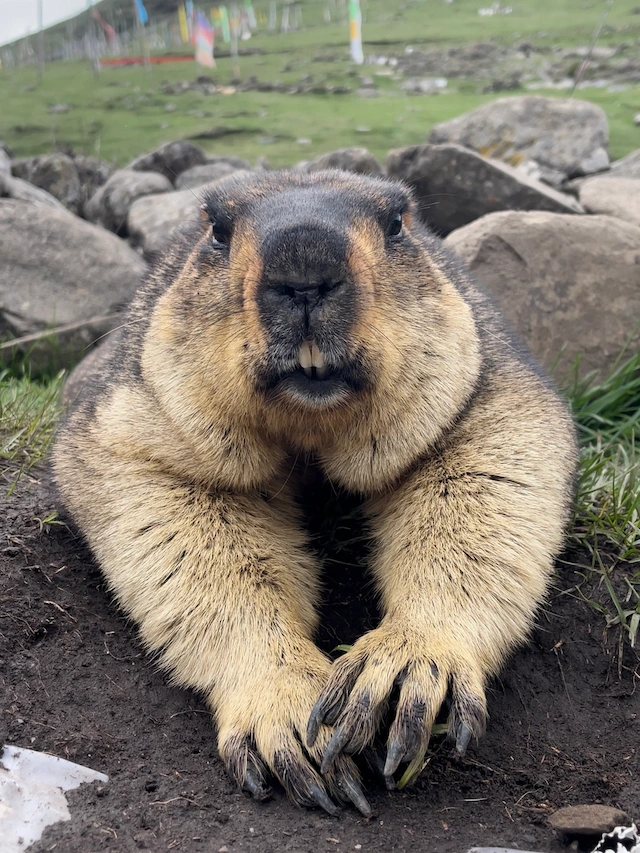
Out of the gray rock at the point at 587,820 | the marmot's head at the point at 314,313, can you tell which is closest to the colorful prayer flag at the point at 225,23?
the marmot's head at the point at 314,313

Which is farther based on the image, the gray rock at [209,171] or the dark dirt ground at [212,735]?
the gray rock at [209,171]

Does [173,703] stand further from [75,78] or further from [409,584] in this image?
[75,78]

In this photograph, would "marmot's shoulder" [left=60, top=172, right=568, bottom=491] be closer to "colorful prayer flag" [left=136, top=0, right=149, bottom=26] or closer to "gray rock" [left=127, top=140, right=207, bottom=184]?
"colorful prayer flag" [left=136, top=0, right=149, bottom=26]

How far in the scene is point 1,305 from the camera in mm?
7832

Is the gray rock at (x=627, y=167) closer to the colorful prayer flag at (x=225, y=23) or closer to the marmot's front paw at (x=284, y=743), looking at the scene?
the colorful prayer flag at (x=225, y=23)

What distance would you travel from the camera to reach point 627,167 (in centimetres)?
986

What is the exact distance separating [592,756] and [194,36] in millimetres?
8094

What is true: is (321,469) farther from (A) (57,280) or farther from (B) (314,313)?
(A) (57,280)

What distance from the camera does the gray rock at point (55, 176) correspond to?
10.8 metres

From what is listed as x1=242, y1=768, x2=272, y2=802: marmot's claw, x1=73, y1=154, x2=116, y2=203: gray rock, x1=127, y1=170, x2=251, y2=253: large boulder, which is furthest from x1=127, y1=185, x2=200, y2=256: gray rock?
x1=242, y1=768, x2=272, y2=802: marmot's claw

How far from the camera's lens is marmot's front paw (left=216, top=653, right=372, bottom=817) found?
9.64ft

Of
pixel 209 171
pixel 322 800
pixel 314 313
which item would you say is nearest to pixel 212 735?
pixel 322 800

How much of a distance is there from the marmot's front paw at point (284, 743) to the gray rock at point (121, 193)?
8.31 m

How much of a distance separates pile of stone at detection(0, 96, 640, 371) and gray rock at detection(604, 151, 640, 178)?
2 centimetres
